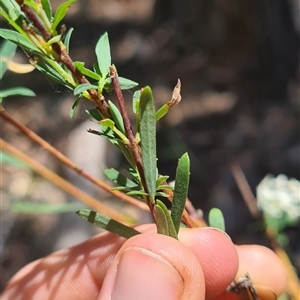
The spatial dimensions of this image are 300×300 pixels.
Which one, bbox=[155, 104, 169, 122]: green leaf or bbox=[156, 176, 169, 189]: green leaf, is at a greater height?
bbox=[155, 104, 169, 122]: green leaf

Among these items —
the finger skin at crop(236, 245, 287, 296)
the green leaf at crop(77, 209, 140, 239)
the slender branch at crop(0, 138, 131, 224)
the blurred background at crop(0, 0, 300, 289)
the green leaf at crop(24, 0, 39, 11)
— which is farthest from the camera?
the blurred background at crop(0, 0, 300, 289)

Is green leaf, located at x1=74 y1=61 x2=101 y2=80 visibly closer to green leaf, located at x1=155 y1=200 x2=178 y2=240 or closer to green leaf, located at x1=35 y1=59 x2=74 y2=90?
green leaf, located at x1=35 y1=59 x2=74 y2=90

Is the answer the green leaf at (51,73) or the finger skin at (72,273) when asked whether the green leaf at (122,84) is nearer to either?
the green leaf at (51,73)

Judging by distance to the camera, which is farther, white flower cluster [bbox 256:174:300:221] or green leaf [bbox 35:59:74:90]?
white flower cluster [bbox 256:174:300:221]

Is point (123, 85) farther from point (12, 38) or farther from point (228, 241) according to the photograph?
point (228, 241)

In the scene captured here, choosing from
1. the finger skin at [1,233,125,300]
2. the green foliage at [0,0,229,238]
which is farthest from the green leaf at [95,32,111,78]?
the finger skin at [1,233,125,300]

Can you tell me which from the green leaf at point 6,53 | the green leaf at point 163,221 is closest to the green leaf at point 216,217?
the green leaf at point 163,221
